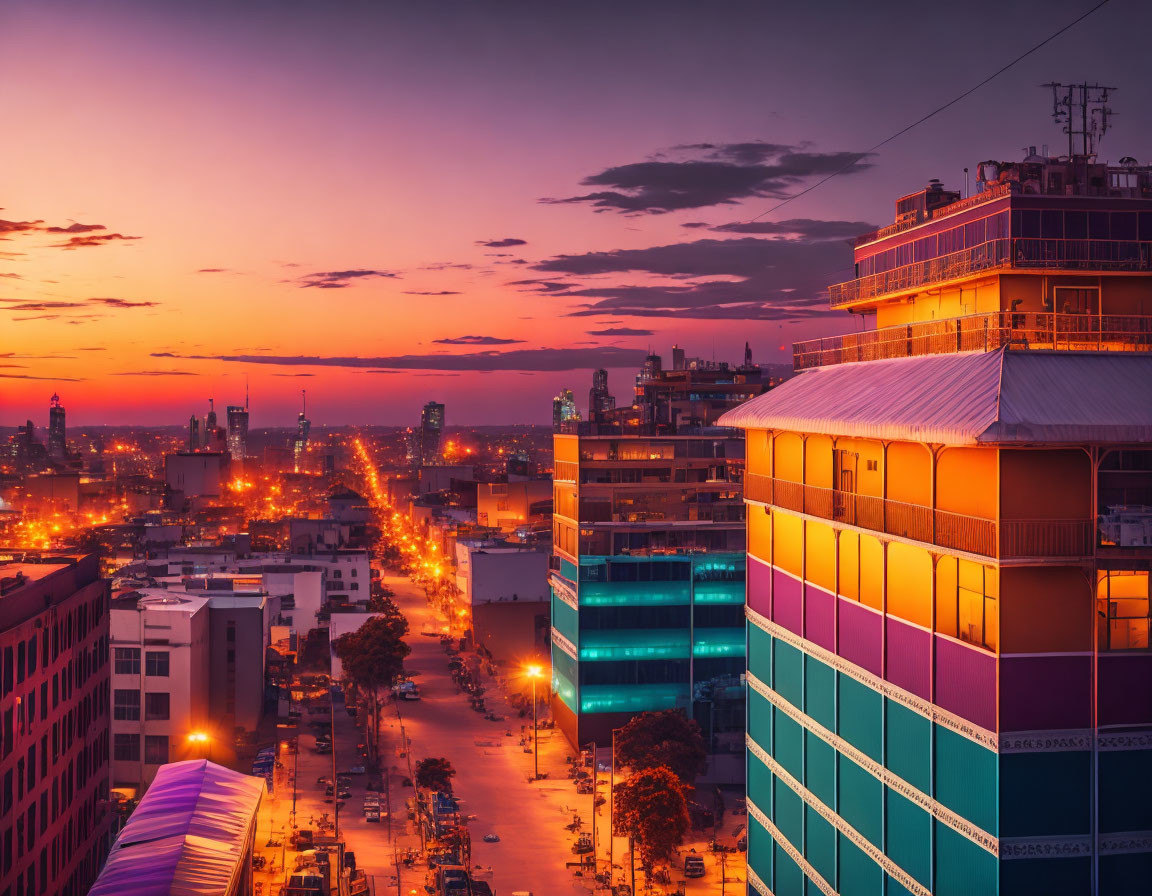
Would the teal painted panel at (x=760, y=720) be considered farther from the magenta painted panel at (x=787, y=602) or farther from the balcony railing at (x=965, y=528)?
the balcony railing at (x=965, y=528)

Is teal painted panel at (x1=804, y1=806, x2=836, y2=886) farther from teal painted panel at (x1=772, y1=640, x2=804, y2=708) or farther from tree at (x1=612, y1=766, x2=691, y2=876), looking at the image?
tree at (x1=612, y1=766, x2=691, y2=876)

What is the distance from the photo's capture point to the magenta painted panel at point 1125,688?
22.1 metres

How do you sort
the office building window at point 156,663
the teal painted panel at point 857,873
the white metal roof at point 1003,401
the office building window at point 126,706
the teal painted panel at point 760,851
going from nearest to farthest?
the white metal roof at point 1003,401, the teal painted panel at point 857,873, the teal painted panel at point 760,851, the office building window at point 126,706, the office building window at point 156,663

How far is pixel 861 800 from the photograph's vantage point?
2723cm

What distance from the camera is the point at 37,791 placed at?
43.8 meters

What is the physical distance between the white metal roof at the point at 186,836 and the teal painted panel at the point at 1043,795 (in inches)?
1031

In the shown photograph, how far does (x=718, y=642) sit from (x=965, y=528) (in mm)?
51371

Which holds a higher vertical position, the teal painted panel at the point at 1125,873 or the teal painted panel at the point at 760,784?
the teal painted panel at the point at 1125,873

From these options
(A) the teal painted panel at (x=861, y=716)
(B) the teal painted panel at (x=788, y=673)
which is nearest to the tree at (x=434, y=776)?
(B) the teal painted panel at (x=788, y=673)

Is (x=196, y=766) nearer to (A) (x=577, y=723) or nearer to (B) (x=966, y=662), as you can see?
(A) (x=577, y=723)

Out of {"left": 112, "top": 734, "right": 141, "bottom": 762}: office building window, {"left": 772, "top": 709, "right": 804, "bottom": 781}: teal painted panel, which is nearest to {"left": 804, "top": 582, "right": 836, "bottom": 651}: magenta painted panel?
{"left": 772, "top": 709, "right": 804, "bottom": 781}: teal painted panel

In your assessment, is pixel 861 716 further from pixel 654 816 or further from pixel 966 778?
pixel 654 816

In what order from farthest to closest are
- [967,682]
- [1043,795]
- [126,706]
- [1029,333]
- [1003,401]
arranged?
[126,706] → [1029,333] → [967,682] → [1043,795] → [1003,401]

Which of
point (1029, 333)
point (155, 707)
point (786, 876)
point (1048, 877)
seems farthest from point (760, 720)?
point (155, 707)
